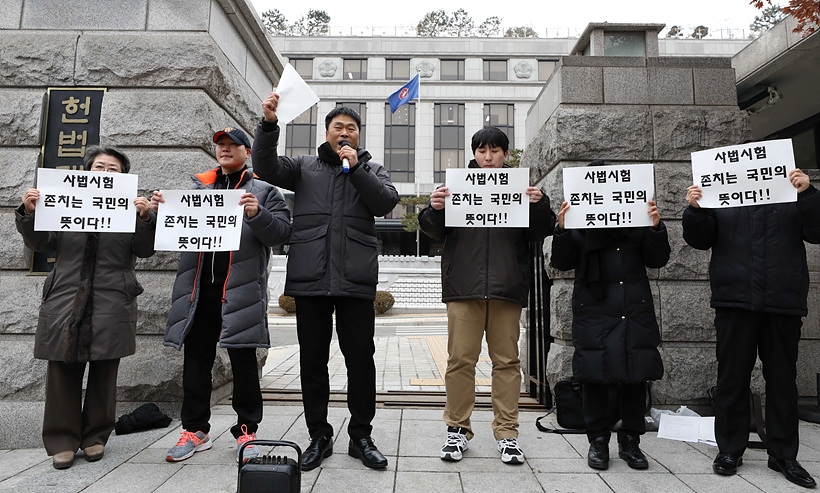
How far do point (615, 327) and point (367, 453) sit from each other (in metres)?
1.97

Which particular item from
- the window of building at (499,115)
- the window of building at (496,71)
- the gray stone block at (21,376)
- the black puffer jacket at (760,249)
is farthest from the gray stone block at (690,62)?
the window of building at (496,71)

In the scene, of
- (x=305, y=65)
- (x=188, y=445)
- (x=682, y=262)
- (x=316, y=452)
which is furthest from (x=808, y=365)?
(x=305, y=65)

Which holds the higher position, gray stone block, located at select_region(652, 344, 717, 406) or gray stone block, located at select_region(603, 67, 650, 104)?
gray stone block, located at select_region(603, 67, 650, 104)

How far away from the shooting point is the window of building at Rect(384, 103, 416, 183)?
43438 millimetres

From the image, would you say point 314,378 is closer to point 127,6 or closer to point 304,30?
point 127,6

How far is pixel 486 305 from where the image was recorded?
396 cm

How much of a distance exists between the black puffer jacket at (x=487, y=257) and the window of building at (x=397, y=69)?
43.9 m

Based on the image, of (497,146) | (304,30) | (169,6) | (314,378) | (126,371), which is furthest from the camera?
(304,30)

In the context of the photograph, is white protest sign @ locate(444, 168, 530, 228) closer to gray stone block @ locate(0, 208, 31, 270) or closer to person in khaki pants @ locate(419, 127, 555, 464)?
person in khaki pants @ locate(419, 127, 555, 464)

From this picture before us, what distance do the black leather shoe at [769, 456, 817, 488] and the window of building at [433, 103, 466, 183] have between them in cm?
3989

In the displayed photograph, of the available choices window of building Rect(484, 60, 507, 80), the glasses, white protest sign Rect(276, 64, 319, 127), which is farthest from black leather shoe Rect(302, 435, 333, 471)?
window of building Rect(484, 60, 507, 80)

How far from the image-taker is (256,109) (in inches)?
245

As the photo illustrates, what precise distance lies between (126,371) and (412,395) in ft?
9.54

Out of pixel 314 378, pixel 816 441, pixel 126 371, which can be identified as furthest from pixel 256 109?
pixel 816 441
